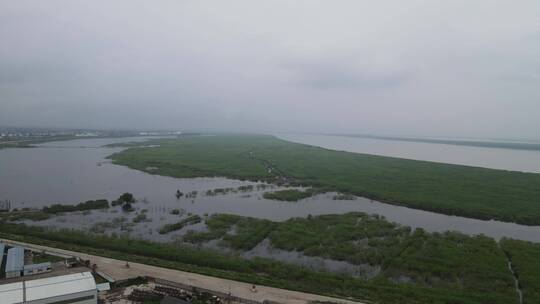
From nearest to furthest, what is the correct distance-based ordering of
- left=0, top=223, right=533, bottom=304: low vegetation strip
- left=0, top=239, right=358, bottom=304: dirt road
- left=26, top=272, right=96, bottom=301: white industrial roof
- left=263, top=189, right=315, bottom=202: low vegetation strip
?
left=26, top=272, right=96, bottom=301: white industrial roof → left=0, top=239, right=358, bottom=304: dirt road → left=0, top=223, right=533, bottom=304: low vegetation strip → left=263, top=189, right=315, bottom=202: low vegetation strip

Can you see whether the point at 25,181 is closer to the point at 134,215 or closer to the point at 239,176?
the point at 134,215

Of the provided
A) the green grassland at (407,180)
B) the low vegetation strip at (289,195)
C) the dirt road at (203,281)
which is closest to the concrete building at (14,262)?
the dirt road at (203,281)

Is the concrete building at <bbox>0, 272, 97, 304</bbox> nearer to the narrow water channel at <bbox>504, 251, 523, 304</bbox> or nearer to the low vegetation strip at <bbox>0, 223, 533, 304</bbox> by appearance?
the low vegetation strip at <bbox>0, 223, 533, 304</bbox>

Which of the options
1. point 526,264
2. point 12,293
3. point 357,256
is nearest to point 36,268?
point 12,293

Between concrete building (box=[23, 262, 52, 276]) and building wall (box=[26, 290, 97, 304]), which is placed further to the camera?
concrete building (box=[23, 262, 52, 276])

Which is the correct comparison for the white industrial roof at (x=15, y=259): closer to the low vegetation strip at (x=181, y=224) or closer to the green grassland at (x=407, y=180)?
the low vegetation strip at (x=181, y=224)

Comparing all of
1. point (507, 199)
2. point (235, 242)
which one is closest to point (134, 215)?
point (235, 242)

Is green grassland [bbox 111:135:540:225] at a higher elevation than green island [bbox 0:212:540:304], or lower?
higher

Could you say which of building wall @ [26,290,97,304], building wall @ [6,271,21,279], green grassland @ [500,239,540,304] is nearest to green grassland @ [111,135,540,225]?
green grassland @ [500,239,540,304]

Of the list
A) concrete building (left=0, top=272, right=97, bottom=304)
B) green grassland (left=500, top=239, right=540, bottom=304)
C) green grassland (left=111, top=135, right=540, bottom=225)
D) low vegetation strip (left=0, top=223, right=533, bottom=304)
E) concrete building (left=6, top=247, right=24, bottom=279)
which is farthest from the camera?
green grassland (left=111, top=135, right=540, bottom=225)
